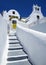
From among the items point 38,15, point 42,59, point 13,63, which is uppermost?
point 38,15

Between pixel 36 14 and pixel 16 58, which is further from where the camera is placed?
pixel 36 14

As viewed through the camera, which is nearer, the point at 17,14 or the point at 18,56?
the point at 18,56

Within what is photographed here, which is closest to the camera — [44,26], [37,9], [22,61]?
[22,61]

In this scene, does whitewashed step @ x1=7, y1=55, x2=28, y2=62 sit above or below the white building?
below

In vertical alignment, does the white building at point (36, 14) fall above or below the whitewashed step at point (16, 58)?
above

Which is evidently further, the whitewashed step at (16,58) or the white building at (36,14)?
the white building at (36,14)

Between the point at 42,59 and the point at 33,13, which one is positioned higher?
the point at 33,13

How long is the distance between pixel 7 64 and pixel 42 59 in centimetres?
165

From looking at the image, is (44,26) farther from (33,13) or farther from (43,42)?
(33,13)

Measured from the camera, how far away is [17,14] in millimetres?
28297

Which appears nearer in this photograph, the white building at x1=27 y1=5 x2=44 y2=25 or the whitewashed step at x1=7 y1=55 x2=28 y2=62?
the whitewashed step at x1=7 y1=55 x2=28 y2=62

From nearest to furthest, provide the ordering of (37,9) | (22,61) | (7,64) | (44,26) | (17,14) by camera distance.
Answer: (7,64)
(22,61)
(44,26)
(17,14)
(37,9)

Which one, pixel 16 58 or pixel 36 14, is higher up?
pixel 36 14

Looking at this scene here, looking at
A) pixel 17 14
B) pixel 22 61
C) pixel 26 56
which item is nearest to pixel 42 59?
pixel 22 61
